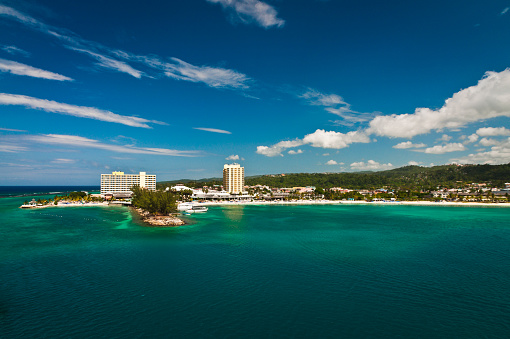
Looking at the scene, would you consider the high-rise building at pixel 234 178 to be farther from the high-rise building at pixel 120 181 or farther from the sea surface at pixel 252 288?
the sea surface at pixel 252 288

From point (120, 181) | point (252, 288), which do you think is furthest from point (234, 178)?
point (252, 288)

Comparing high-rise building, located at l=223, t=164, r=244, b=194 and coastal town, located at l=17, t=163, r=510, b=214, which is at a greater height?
high-rise building, located at l=223, t=164, r=244, b=194

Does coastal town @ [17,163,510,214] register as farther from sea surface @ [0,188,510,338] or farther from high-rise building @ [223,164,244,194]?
sea surface @ [0,188,510,338]

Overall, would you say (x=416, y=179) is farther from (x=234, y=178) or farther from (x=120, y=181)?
(x=120, y=181)

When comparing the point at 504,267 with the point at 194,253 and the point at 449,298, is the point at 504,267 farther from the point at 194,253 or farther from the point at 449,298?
the point at 194,253

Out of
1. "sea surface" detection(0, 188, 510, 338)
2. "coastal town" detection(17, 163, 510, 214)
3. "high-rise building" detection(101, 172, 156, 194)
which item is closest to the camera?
"sea surface" detection(0, 188, 510, 338)

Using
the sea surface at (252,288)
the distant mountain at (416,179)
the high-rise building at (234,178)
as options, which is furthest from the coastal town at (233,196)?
the sea surface at (252,288)

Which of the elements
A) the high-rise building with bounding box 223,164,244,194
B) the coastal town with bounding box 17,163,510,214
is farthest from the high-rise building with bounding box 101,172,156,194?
the high-rise building with bounding box 223,164,244,194
